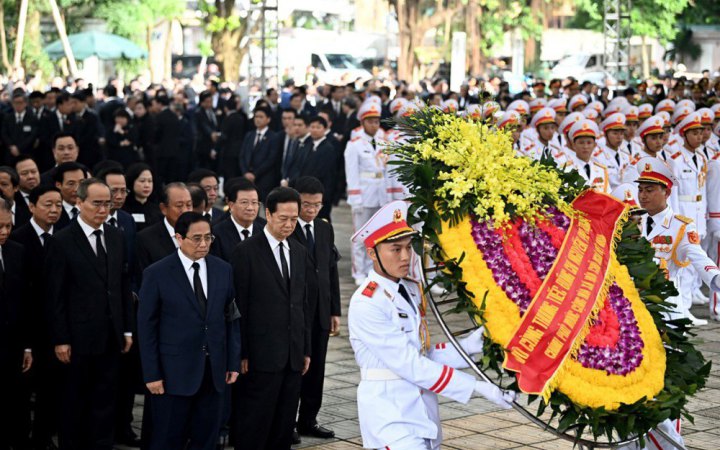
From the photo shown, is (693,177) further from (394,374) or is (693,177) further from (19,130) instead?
(19,130)

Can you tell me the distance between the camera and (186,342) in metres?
7.01

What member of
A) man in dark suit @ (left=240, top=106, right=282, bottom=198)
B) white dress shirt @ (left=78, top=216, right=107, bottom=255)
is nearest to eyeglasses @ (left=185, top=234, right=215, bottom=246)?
white dress shirt @ (left=78, top=216, right=107, bottom=255)

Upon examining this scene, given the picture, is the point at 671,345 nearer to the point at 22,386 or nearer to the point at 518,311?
the point at 518,311

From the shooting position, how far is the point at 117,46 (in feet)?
115

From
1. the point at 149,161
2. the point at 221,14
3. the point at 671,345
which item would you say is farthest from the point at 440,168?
the point at 221,14

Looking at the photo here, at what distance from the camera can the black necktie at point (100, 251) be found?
7773 millimetres

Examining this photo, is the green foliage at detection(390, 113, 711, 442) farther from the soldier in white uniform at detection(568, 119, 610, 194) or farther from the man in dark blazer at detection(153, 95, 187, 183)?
the man in dark blazer at detection(153, 95, 187, 183)

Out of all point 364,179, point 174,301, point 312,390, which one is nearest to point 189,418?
point 174,301

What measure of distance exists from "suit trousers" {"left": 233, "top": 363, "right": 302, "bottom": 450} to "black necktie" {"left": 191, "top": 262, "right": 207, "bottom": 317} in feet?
2.04

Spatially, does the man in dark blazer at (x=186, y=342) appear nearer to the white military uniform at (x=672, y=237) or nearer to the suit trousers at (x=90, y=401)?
the suit trousers at (x=90, y=401)

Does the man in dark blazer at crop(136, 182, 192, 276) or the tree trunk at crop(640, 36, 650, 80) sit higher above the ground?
the tree trunk at crop(640, 36, 650, 80)

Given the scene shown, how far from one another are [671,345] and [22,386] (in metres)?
3.98

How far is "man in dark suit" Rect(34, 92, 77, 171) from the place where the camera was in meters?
18.7

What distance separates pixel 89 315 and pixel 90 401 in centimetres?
A: 53
